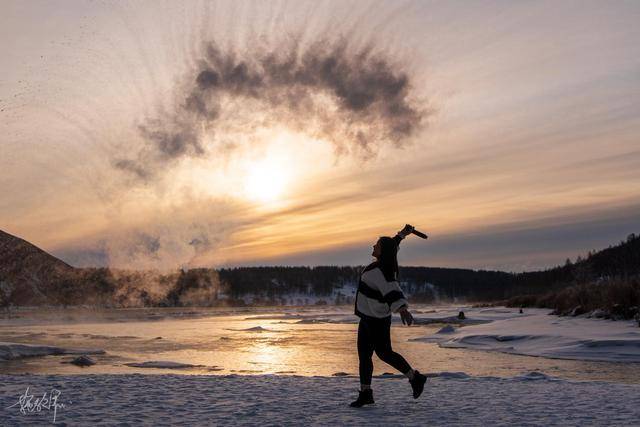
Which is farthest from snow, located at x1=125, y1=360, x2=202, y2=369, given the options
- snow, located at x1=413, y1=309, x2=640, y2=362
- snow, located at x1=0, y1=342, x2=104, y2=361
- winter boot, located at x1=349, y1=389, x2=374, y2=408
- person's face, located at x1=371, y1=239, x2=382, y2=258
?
snow, located at x1=413, y1=309, x2=640, y2=362

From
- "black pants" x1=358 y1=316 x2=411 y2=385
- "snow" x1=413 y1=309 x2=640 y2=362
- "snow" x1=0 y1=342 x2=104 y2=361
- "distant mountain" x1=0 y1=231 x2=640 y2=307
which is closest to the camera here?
"black pants" x1=358 y1=316 x2=411 y2=385

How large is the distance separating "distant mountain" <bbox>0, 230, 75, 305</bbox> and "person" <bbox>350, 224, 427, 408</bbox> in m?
156

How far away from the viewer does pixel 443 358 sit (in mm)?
18266

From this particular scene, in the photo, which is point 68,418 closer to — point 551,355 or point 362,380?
point 362,380

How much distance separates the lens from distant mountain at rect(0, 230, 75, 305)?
147625 mm

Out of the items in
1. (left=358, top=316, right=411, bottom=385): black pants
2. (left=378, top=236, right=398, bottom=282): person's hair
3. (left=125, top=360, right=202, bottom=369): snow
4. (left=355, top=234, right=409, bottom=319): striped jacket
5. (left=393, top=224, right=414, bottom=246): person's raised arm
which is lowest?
(left=125, top=360, right=202, bottom=369): snow

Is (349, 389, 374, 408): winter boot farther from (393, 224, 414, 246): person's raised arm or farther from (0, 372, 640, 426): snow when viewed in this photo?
(393, 224, 414, 246): person's raised arm

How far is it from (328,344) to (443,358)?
8.16 m

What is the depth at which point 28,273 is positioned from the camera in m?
162

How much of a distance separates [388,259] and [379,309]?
704mm

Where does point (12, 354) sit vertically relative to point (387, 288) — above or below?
below

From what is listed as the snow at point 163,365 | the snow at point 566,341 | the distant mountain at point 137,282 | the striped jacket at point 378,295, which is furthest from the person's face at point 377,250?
A: the distant mountain at point 137,282

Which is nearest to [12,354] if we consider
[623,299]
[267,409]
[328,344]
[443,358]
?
[328,344]

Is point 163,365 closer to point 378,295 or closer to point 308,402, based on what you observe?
point 308,402
